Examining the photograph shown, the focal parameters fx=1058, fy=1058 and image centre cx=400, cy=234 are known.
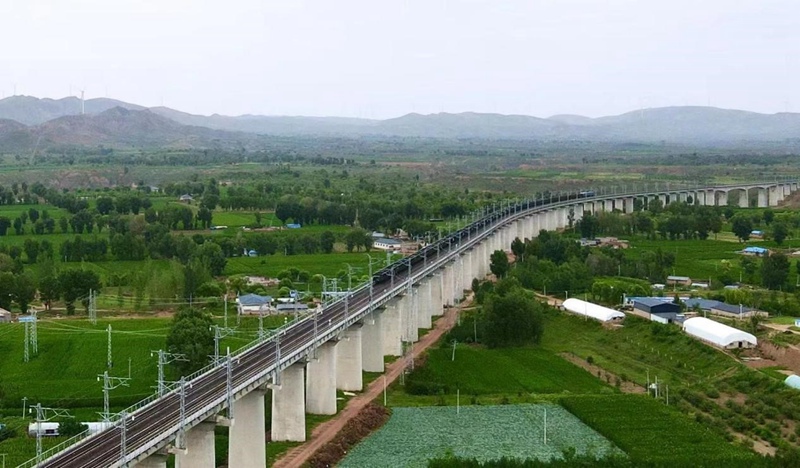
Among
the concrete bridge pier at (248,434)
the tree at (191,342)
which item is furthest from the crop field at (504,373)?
the concrete bridge pier at (248,434)

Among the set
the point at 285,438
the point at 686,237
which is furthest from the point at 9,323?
the point at 686,237

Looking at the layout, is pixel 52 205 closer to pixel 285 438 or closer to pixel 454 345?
pixel 454 345

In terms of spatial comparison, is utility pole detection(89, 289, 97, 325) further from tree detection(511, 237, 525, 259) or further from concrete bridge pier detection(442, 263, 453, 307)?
tree detection(511, 237, 525, 259)

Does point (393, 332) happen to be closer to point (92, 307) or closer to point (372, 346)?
point (372, 346)

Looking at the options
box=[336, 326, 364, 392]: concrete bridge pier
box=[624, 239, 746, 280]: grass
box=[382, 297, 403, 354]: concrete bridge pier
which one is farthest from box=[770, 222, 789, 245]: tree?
box=[336, 326, 364, 392]: concrete bridge pier

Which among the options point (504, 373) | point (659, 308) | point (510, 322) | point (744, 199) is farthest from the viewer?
point (744, 199)

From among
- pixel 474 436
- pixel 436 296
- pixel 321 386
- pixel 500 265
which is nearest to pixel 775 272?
pixel 500 265

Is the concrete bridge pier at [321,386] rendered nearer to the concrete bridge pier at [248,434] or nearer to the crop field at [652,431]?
the concrete bridge pier at [248,434]
